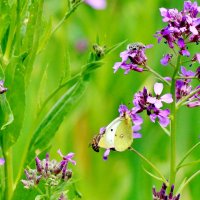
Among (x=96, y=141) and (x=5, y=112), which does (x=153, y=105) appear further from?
(x=5, y=112)

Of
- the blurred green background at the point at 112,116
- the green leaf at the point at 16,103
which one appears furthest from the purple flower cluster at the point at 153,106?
the blurred green background at the point at 112,116

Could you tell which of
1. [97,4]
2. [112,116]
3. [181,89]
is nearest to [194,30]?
[181,89]

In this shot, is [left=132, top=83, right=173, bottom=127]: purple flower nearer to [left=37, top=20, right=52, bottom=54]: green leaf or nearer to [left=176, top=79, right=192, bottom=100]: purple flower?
[left=176, top=79, right=192, bottom=100]: purple flower

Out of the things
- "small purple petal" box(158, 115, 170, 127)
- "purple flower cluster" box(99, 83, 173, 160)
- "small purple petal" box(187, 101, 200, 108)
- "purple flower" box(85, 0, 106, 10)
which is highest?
"purple flower" box(85, 0, 106, 10)

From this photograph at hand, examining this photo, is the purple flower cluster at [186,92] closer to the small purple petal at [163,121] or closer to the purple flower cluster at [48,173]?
the small purple petal at [163,121]

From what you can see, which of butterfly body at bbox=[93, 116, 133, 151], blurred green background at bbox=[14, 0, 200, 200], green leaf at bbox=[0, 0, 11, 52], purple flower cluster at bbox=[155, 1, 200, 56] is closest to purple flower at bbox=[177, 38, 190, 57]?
purple flower cluster at bbox=[155, 1, 200, 56]

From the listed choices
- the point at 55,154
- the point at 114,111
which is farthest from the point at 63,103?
the point at 114,111
